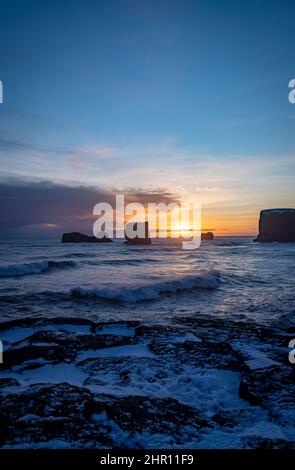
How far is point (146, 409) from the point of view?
130 inches

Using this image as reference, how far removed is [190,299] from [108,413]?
7.08 metres

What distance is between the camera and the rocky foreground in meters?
2.86

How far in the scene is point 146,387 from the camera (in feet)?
12.7

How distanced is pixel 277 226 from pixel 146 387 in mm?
105581

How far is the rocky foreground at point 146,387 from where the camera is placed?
9.38 ft

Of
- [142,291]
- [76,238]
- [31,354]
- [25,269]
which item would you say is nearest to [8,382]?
[31,354]

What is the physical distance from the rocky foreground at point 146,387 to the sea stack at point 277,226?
3994 inches

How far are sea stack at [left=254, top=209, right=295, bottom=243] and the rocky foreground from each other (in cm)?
10144

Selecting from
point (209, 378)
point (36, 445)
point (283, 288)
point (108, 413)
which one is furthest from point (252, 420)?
point (283, 288)

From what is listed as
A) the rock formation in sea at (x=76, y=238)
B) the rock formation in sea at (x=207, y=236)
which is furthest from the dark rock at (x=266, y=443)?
the rock formation in sea at (x=207, y=236)

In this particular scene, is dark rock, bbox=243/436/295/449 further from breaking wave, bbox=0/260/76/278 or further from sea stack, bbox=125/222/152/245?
sea stack, bbox=125/222/152/245

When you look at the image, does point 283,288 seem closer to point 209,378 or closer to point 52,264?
point 209,378

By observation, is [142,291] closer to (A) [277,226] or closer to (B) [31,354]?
(B) [31,354]

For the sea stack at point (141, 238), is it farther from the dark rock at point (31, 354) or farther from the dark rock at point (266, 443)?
the dark rock at point (266, 443)
